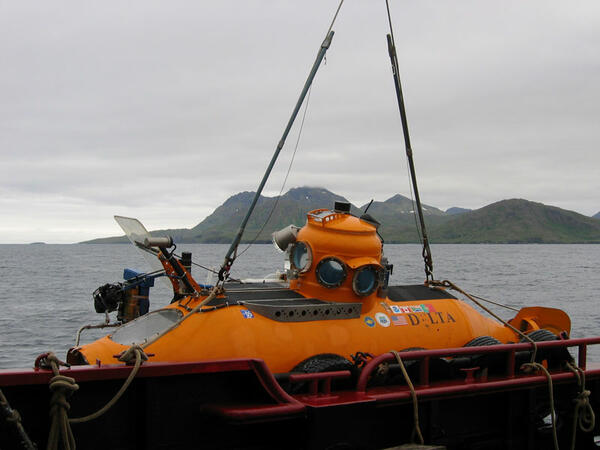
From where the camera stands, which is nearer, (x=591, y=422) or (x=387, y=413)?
(x=387, y=413)

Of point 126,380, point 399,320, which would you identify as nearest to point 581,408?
point 399,320

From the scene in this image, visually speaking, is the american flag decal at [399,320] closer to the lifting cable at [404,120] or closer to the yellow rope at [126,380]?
the lifting cable at [404,120]

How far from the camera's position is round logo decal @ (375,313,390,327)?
8094mm

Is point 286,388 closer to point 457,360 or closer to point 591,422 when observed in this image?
point 457,360

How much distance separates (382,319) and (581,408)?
2.88 m

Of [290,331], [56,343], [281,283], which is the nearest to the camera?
[290,331]

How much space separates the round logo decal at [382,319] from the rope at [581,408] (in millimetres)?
2404

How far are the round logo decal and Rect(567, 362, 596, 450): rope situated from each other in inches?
94.6

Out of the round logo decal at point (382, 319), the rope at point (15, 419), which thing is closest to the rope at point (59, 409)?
the rope at point (15, 419)

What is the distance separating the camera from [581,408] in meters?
8.36

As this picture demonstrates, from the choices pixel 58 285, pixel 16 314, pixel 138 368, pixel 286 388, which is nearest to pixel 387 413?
pixel 286 388

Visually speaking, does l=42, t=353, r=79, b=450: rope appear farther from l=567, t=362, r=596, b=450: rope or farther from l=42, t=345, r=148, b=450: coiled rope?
l=567, t=362, r=596, b=450: rope

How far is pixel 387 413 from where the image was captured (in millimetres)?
6832

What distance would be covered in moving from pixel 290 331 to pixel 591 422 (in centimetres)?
414
